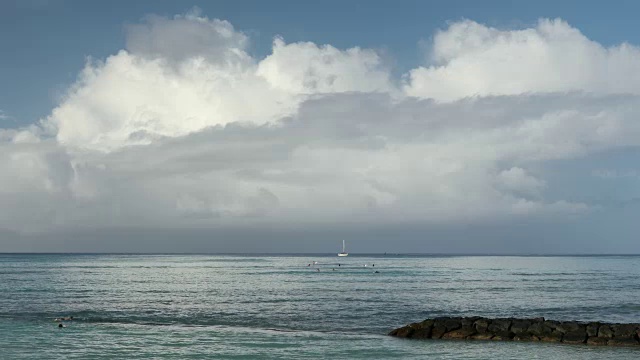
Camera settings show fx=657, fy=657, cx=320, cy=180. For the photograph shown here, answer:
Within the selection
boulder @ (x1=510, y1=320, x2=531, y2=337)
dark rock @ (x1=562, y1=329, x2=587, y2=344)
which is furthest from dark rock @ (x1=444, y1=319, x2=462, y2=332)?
dark rock @ (x1=562, y1=329, x2=587, y2=344)

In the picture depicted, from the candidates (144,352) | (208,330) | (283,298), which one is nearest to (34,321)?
(208,330)

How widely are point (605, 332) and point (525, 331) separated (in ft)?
15.0

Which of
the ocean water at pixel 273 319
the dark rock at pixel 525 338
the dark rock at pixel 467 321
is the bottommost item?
the ocean water at pixel 273 319

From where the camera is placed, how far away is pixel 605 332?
129 feet

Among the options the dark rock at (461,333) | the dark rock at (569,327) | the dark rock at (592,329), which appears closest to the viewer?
the dark rock at (592,329)

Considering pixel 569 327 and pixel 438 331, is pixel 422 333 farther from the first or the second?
pixel 569 327

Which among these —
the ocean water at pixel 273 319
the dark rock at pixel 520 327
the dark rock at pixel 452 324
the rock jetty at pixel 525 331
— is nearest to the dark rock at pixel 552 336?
the rock jetty at pixel 525 331

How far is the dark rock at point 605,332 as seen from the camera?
128 ft

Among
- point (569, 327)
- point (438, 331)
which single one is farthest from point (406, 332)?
point (569, 327)

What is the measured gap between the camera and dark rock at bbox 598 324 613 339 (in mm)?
39094

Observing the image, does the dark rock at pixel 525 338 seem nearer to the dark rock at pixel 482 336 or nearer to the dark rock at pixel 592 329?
the dark rock at pixel 482 336

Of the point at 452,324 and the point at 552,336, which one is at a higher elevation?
the point at 452,324

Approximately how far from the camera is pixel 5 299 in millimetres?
72375

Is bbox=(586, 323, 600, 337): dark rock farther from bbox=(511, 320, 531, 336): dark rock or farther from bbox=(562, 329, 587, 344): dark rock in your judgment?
bbox=(511, 320, 531, 336): dark rock
